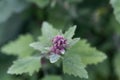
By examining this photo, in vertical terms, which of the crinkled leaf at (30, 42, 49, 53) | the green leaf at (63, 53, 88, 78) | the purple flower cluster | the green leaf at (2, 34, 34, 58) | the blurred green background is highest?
the blurred green background

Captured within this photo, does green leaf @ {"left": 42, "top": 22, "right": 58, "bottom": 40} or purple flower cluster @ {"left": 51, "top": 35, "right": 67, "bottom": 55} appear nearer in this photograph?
purple flower cluster @ {"left": 51, "top": 35, "right": 67, "bottom": 55}

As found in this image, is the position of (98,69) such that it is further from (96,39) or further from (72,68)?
(72,68)

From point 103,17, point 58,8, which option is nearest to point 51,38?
point 58,8

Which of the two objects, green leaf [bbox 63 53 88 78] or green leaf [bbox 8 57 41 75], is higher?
green leaf [bbox 8 57 41 75]

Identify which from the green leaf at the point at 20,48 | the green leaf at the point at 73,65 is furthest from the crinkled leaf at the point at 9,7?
the green leaf at the point at 73,65

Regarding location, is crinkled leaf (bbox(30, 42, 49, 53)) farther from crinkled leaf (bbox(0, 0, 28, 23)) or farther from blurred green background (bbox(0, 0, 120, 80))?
crinkled leaf (bbox(0, 0, 28, 23))

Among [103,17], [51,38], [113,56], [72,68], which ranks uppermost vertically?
[103,17]

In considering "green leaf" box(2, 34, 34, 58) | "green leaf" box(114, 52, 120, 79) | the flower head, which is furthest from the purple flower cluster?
"green leaf" box(114, 52, 120, 79)
